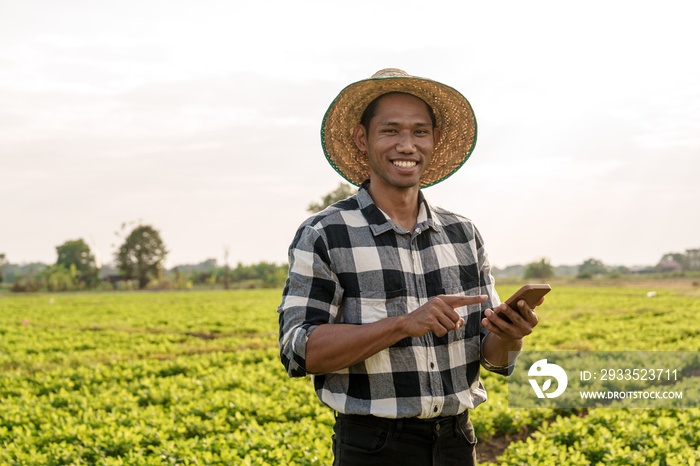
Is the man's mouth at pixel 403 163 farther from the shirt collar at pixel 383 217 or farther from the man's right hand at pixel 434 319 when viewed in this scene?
the man's right hand at pixel 434 319

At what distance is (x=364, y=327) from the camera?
1727 millimetres

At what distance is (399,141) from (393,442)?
41.0 inches

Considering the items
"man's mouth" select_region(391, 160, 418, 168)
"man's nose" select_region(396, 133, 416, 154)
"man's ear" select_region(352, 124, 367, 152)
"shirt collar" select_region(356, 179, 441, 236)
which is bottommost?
"shirt collar" select_region(356, 179, 441, 236)

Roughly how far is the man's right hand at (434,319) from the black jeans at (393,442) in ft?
1.36

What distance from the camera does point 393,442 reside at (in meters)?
1.89

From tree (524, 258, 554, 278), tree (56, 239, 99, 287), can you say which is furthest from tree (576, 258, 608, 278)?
tree (56, 239, 99, 287)

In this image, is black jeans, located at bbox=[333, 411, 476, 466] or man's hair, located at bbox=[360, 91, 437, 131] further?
man's hair, located at bbox=[360, 91, 437, 131]

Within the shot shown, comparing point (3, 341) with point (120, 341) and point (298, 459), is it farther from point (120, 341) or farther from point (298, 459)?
point (298, 459)

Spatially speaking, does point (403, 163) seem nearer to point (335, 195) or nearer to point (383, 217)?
point (383, 217)

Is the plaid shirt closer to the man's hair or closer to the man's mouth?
the man's mouth

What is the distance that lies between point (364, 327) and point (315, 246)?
0.35 m

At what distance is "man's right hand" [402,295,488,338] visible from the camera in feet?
5.44

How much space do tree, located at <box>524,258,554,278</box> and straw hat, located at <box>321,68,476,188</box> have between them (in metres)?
61.2

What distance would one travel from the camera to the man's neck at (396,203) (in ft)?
6.95
